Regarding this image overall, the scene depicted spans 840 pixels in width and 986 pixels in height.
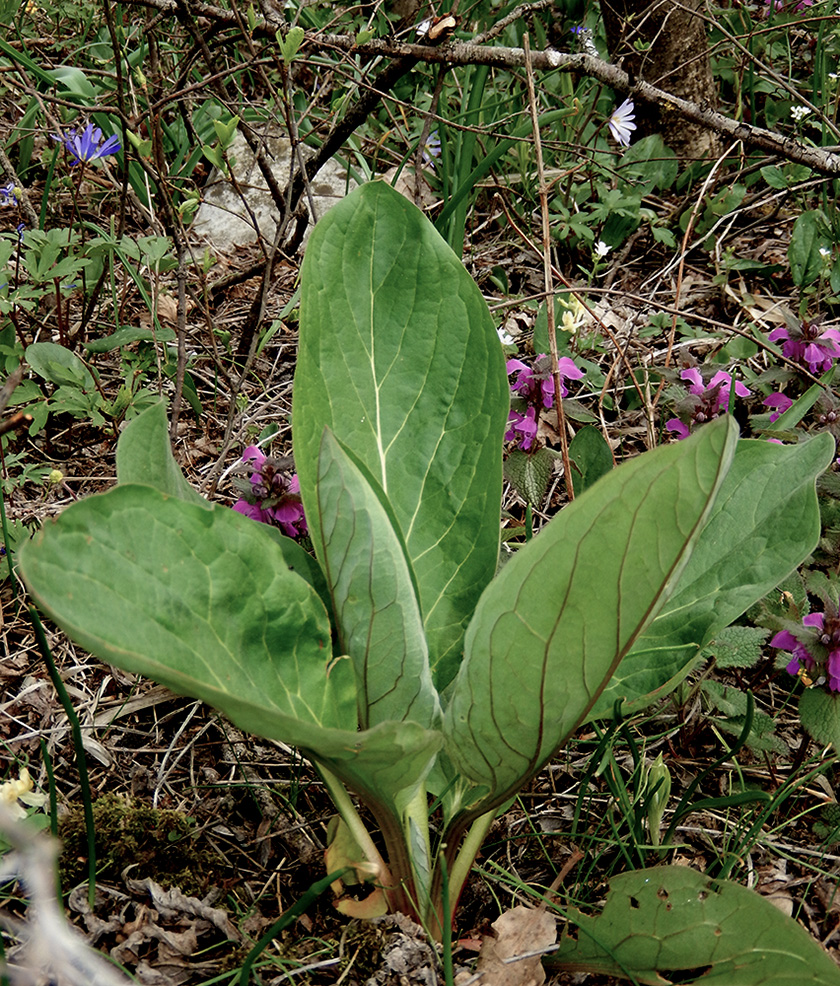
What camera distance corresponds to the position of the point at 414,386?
50.1 inches

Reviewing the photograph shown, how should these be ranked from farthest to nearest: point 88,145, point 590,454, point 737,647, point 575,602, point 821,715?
point 88,145
point 590,454
point 737,647
point 821,715
point 575,602

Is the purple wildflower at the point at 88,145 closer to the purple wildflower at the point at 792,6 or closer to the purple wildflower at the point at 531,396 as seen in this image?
the purple wildflower at the point at 531,396

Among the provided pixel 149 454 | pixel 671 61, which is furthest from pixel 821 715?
pixel 671 61

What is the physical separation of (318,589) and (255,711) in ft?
1.47

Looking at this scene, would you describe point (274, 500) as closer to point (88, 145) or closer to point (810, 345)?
point (810, 345)

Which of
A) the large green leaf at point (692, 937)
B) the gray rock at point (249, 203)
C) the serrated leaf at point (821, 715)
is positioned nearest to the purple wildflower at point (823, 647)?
the serrated leaf at point (821, 715)

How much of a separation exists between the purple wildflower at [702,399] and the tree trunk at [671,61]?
151 cm

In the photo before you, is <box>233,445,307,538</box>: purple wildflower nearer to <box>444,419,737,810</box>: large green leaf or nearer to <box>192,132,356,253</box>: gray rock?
<box>444,419,737,810</box>: large green leaf

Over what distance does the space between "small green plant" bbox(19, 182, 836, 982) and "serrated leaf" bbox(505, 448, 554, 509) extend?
1.71 ft

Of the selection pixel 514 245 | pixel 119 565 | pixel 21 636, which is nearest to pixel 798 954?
pixel 119 565

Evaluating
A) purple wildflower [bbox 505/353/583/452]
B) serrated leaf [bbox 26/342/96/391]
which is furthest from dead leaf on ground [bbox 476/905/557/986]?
serrated leaf [bbox 26/342/96/391]

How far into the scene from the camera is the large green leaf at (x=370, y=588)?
0.99m

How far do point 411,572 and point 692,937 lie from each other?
1.81ft

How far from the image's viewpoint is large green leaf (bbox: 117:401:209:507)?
1.20 metres
